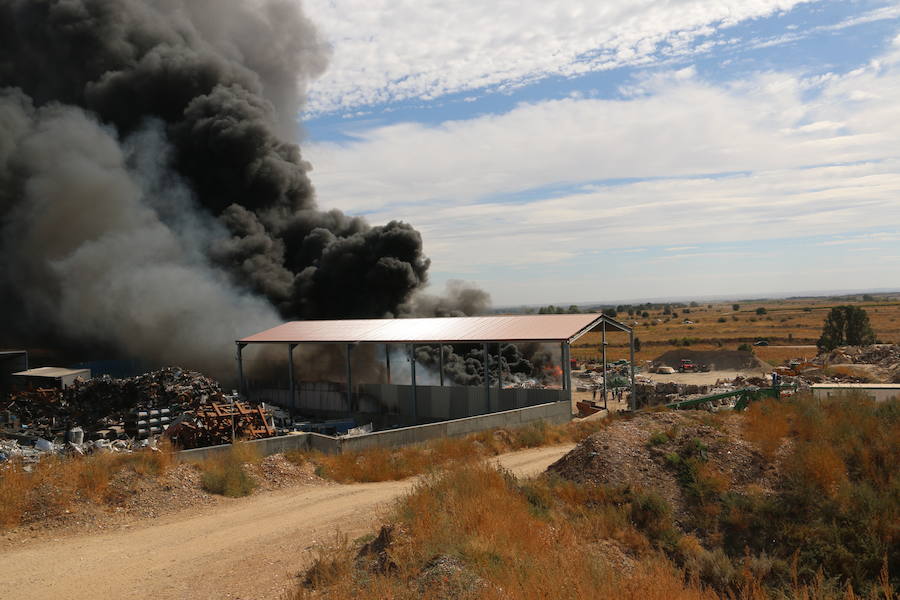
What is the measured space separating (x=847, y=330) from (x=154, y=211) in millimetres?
57591

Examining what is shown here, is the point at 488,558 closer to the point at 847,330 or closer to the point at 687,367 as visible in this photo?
the point at 687,367

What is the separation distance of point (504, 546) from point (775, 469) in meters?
7.44

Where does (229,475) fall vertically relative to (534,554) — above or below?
below

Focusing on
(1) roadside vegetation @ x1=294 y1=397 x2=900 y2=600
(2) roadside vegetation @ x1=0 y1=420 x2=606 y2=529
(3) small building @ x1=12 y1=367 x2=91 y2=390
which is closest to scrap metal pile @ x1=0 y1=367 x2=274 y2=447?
(3) small building @ x1=12 y1=367 x2=91 y2=390

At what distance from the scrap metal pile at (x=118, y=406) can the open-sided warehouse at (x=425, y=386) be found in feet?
14.0

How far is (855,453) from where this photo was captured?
553 inches

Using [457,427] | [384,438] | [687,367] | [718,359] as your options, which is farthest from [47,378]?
[718,359]

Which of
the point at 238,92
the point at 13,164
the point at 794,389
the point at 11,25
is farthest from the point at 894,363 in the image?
the point at 11,25

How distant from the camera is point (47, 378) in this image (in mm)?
33375

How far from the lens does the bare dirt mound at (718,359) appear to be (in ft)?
176

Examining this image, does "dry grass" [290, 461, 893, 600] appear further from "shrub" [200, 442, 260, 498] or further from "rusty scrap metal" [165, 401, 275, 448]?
"rusty scrap metal" [165, 401, 275, 448]

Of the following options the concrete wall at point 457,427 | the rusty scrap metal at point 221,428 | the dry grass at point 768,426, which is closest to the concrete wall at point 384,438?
the concrete wall at point 457,427

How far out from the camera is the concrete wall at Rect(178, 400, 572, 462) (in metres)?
17.7

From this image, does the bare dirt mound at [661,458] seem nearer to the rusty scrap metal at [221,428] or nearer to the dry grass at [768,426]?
the dry grass at [768,426]
